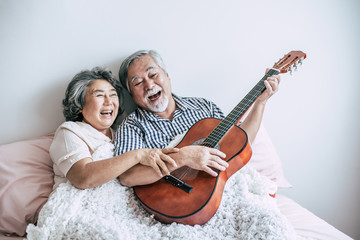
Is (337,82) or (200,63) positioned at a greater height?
(337,82)

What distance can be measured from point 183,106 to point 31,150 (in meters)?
0.94

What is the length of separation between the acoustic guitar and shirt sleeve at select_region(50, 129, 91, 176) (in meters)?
0.33

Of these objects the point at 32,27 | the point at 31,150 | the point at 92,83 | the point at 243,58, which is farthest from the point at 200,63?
the point at 31,150

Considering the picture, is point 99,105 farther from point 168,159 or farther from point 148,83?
point 168,159

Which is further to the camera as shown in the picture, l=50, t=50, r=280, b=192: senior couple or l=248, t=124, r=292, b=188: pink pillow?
l=248, t=124, r=292, b=188: pink pillow

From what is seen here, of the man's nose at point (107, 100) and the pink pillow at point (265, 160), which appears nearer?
the man's nose at point (107, 100)

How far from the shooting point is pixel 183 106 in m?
1.68

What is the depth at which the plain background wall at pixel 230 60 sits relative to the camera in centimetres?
153

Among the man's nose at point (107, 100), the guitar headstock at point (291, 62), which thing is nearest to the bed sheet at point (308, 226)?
the guitar headstock at point (291, 62)

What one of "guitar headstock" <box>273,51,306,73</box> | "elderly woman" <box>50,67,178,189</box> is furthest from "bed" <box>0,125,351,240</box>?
"guitar headstock" <box>273,51,306,73</box>

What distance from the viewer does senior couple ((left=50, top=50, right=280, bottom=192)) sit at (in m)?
1.18

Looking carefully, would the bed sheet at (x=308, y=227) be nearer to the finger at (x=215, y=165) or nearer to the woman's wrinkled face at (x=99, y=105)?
the finger at (x=215, y=165)

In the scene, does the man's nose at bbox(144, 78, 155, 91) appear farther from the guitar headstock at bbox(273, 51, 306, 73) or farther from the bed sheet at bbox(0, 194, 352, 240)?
the bed sheet at bbox(0, 194, 352, 240)

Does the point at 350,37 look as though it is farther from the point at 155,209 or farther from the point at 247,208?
the point at 155,209
